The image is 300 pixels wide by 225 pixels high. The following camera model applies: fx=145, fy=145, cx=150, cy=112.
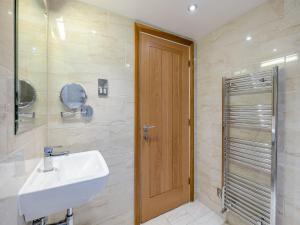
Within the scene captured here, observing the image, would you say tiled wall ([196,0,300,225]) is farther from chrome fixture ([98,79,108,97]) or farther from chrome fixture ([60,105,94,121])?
chrome fixture ([60,105,94,121])

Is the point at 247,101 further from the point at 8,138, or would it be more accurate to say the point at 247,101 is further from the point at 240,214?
the point at 8,138

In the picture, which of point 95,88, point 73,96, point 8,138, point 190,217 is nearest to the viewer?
point 8,138

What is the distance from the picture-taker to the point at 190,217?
5.72 feet

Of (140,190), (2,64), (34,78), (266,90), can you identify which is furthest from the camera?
(140,190)

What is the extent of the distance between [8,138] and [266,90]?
174 centimetres

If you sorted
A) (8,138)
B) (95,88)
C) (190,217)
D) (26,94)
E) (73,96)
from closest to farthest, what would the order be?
(8,138)
(26,94)
(73,96)
(95,88)
(190,217)

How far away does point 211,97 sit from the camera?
1.82 m

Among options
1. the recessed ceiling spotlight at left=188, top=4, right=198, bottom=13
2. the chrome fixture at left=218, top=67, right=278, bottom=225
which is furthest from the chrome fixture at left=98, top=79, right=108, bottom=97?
the chrome fixture at left=218, top=67, right=278, bottom=225

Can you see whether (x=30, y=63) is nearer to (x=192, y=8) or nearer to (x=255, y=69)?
(x=192, y=8)

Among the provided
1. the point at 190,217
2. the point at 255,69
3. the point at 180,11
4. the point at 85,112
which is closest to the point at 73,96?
the point at 85,112

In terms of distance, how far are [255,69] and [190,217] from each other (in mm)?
1787

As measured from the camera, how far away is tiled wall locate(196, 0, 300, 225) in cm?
112

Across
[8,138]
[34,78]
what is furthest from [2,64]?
[34,78]

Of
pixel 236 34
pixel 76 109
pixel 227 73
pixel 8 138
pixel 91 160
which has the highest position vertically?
pixel 236 34
